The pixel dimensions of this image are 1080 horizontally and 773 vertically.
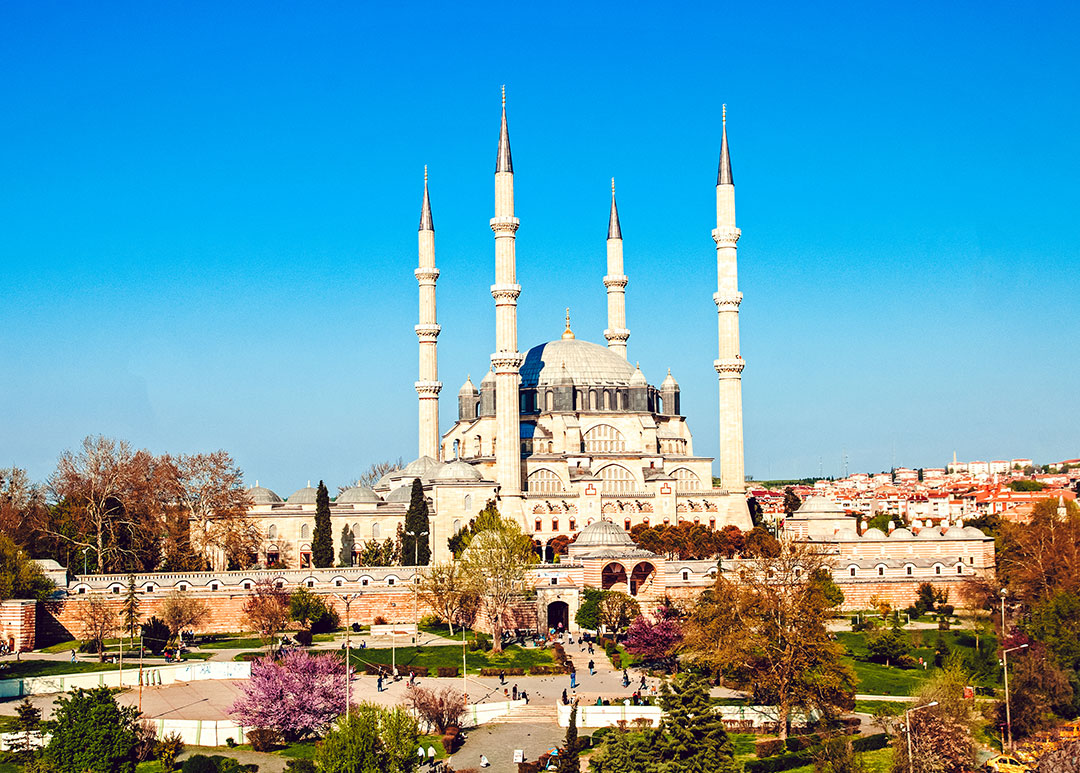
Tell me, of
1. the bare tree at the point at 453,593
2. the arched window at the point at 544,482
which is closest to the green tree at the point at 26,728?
the bare tree at the point at 453,593

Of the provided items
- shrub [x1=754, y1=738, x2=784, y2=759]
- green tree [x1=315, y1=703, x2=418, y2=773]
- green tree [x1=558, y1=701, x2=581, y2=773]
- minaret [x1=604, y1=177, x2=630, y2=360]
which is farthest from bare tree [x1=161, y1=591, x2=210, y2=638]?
minaret [x1=604, y1=177, x2=630, y2=360]

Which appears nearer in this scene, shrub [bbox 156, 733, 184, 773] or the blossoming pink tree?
shrub [bbox 156, 733, 184, 773]

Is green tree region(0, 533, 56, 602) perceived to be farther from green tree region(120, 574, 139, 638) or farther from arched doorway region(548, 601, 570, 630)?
arched doorway region(548, 601, 570, 630)

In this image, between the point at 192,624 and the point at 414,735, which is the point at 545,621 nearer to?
the point at 192,624

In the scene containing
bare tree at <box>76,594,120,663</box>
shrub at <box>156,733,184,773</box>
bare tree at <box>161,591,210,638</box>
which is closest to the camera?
shrub at <box>156,733,184,773</box>

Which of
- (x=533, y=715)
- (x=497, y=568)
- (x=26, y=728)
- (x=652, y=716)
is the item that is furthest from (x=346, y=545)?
(x=652, y=716)

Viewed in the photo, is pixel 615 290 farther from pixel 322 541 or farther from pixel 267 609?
pixel 267 609
